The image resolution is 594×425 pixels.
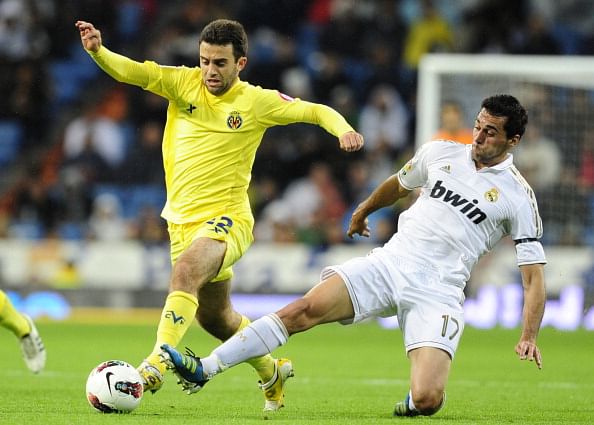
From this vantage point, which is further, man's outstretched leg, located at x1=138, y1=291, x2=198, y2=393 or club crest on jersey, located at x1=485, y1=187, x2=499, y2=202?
club crest on jersey, located at x1=485, y1=187, x2=499, y2=202

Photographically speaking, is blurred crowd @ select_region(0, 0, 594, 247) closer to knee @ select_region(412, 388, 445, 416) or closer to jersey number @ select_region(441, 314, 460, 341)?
jersey number @ select_region(441, 314, 460, 341)

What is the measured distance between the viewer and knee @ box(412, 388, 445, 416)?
6.58 metres

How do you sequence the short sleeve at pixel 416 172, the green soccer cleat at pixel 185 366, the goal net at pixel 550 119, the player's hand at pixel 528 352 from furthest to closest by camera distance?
the goal net at pixel 550 119 < the short sleeve at pixel 416 172 < the player's hand at pixel 528 352 < the green soccer cleat at pixel 185 366

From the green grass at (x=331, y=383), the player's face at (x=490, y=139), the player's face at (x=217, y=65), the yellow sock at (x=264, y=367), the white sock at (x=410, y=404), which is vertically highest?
the player's face at (x=217, y=65)

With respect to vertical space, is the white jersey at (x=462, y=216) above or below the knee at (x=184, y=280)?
above

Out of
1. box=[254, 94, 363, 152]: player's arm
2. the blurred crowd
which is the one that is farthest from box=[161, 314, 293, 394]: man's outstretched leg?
the blurred crowd

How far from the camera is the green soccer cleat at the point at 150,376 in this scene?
6.19m

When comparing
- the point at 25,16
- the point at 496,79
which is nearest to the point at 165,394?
the point at 496,79

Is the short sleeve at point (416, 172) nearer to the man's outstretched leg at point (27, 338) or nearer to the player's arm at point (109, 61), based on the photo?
the player's arm at point (109, 61)

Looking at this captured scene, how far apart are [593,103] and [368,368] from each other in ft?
22.1

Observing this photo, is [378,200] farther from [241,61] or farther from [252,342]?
[252,342]

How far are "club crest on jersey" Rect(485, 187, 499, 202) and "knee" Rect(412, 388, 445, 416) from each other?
1086mm

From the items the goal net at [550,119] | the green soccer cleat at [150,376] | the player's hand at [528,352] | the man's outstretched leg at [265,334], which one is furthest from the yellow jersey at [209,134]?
the goal net at [550,119]

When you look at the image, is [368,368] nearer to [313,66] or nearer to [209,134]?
[209,134]
